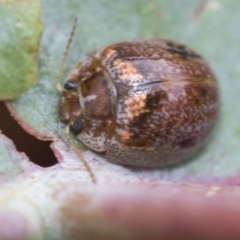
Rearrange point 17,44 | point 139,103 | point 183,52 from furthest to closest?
point 183,52, point 139,103, point 17,44

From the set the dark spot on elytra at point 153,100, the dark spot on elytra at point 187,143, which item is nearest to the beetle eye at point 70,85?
the dark spot on elytra at point 153,100

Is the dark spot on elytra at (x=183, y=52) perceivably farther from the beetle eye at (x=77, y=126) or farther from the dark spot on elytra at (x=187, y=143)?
the beetle eye at (x=77, y=126)

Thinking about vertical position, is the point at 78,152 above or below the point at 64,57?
below

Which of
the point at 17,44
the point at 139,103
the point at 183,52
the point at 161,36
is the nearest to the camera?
the point at 17,44

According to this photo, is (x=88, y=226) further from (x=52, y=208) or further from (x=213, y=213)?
(x=213, y=213)

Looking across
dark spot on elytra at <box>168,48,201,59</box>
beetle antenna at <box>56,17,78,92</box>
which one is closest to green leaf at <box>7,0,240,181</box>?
beetle antenna at <box>56,17,78,92</box>

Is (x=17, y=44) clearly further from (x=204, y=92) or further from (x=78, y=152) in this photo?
(x=204, y=92)

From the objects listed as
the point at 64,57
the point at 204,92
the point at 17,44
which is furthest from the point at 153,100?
the point at 17,44

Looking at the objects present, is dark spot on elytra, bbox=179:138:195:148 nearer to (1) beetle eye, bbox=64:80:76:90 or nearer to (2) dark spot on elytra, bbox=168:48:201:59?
(2) dark spot on elytra, bbox=168:48:201:59

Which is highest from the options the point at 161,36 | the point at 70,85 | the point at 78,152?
the point at 161,36
